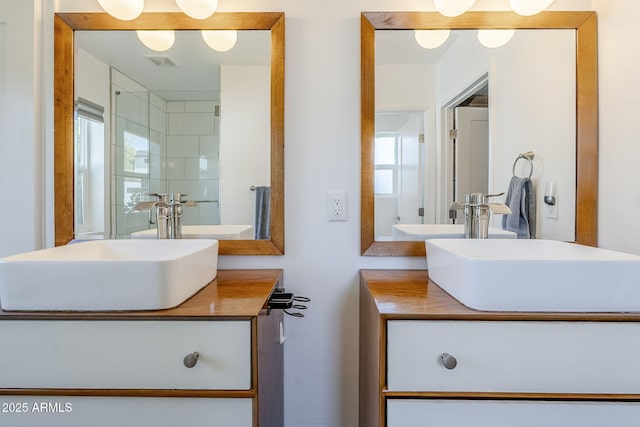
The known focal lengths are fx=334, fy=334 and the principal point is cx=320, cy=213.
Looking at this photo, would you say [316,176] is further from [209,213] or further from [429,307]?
[429,307]

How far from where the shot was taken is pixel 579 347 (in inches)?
29.0

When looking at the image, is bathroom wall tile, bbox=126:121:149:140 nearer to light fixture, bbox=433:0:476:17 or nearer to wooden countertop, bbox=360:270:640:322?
wooden countertop, bbox=360:270:640:322

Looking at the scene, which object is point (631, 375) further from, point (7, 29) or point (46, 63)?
point (7, 29)

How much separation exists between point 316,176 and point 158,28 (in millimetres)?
771

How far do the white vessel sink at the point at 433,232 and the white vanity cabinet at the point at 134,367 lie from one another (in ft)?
2.17

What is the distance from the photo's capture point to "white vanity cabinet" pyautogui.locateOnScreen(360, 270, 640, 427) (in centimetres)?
74

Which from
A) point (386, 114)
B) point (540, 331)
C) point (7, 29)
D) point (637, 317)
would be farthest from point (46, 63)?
point (637, 317)

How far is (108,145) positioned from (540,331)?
147 centimetres

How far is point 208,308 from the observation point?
769mm

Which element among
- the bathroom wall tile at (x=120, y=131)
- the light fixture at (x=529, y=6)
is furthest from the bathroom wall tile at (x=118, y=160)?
the light fixture at (x=529, y=6)

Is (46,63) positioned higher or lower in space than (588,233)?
higher

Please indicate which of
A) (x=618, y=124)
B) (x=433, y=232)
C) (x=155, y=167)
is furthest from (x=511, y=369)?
(x=155, y=167)

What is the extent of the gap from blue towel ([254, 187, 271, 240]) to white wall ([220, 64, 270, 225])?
0.06 feet

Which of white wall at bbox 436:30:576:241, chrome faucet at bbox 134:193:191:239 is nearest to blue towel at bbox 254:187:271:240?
chrome faucet at bbox 134:193:191:239
